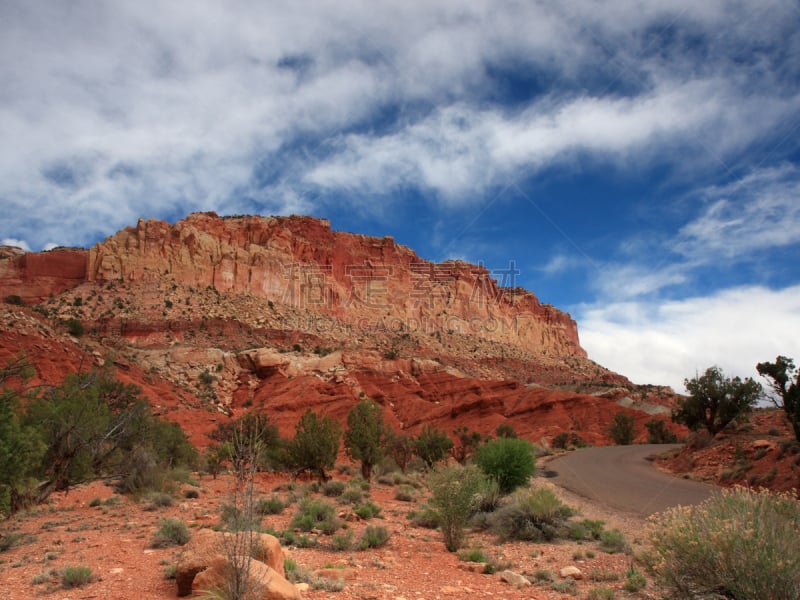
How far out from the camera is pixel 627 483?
758 inches

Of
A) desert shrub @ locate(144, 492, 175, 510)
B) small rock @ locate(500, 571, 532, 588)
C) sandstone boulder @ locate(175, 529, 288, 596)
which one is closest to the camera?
sandstone boulder @ locate(175, 529, 288, 596)

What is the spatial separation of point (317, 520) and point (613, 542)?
6.93 meters

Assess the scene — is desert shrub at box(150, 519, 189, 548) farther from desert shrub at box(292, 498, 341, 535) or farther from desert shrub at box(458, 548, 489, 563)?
desert shrub at box(458, 548, 489, 563)

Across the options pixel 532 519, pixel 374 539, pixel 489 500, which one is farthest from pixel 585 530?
pixel 374 539

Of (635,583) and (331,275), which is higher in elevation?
(331,275)

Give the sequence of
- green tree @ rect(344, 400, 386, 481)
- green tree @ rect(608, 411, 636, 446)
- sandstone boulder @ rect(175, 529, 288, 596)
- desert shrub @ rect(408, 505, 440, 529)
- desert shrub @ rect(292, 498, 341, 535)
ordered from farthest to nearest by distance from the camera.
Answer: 1. green tree @ rect(608, 411, 636, 446)
2. green tree @ rect(344, 400, 386, 481)
3. desert shrub @ rect(408, 505, 440, 529)
4. desert shrub @ rect(292, 498, 341, 535)
5. sandstone boulder @ rect(175, 529, 288, 596)

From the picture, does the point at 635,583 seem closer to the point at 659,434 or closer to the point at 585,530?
the point at 585,530

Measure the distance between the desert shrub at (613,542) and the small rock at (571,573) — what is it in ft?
6.44

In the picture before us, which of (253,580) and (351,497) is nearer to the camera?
(253,580)

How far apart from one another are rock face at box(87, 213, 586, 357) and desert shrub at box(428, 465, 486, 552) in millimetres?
61570

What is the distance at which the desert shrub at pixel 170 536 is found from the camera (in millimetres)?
9781

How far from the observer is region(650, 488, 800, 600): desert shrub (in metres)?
4.50

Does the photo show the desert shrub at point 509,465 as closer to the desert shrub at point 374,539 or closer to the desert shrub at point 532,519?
the desert shrub at point 532,519

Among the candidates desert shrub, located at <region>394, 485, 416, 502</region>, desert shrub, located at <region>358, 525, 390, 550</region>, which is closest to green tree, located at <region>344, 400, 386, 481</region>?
desert shrub, located at <region>394, 485, 416, 502</region>
